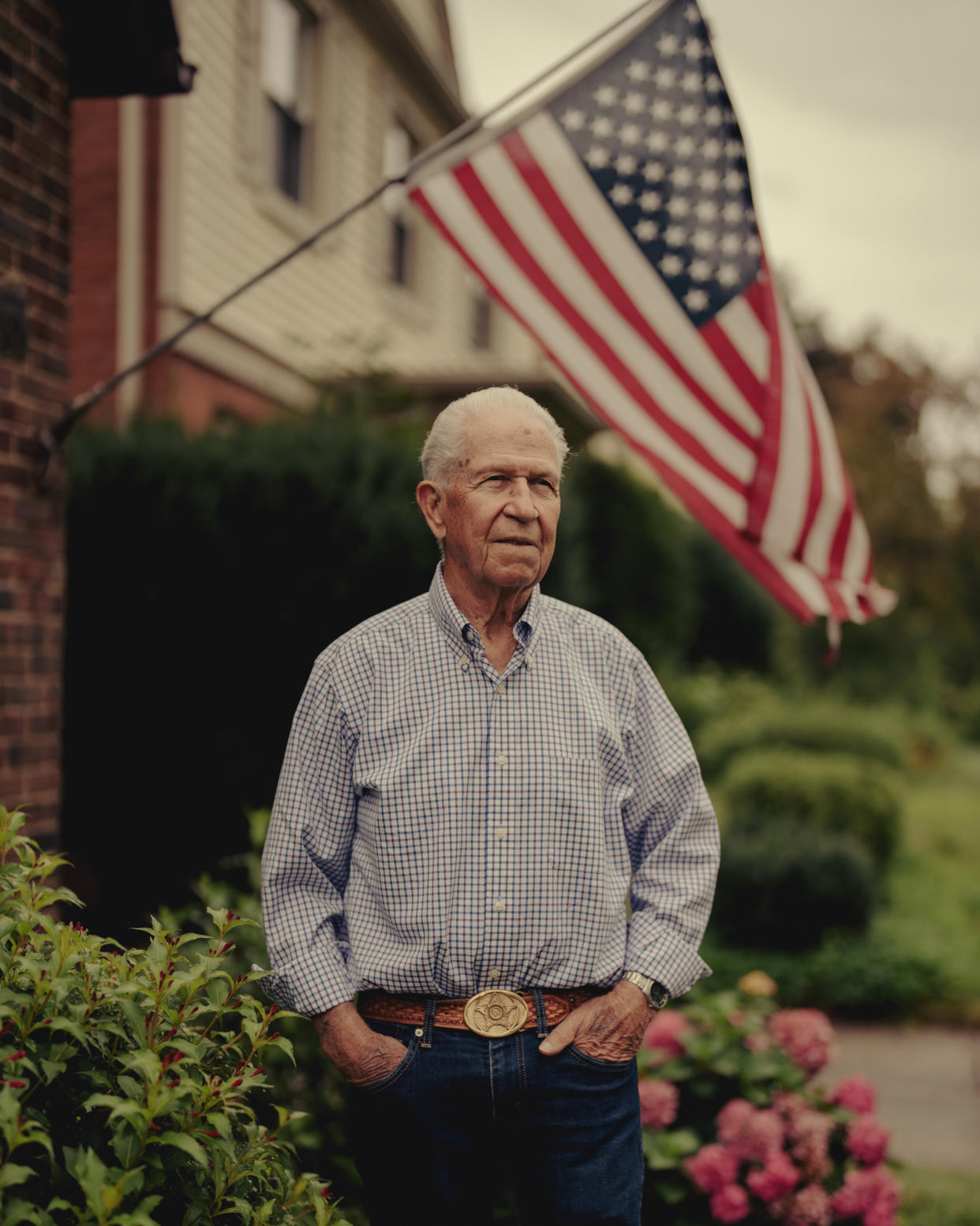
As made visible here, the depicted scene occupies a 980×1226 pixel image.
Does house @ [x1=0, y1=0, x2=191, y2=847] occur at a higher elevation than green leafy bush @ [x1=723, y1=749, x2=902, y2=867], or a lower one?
higher

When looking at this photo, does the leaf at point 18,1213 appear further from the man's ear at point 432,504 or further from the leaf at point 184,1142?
the man's ear at point 432,504

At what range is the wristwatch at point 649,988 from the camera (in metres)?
2.18

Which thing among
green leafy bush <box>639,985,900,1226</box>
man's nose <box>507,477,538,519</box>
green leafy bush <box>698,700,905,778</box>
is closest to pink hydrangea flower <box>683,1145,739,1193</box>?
green leafy bush <box>639,985,900,1226</box>

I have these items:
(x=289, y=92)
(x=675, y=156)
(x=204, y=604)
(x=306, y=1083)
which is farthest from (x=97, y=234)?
(x=306, y=1083)

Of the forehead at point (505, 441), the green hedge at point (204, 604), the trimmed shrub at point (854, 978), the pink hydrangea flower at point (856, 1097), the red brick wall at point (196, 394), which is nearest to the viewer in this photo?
the forehead at point (505, 441)

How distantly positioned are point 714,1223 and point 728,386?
245 cm

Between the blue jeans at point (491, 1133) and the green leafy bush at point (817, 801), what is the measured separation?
5.68 m

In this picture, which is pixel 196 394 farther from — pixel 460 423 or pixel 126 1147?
pixel 126 1147

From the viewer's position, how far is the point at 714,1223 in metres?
3.29

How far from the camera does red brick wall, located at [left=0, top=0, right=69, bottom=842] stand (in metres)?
3.52

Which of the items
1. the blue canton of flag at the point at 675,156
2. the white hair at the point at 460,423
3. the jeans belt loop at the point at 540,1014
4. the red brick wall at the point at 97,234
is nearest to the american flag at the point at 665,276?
the blue canton of flag at the point at 675,156

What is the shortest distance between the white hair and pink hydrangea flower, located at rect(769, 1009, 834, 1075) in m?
2.18

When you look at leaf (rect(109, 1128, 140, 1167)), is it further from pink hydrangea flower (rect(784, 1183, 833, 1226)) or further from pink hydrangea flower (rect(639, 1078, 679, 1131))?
pink hydrangea flower (rect(784, 1183, 833, 1226))

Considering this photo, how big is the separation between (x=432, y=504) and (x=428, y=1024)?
3.06 feet
